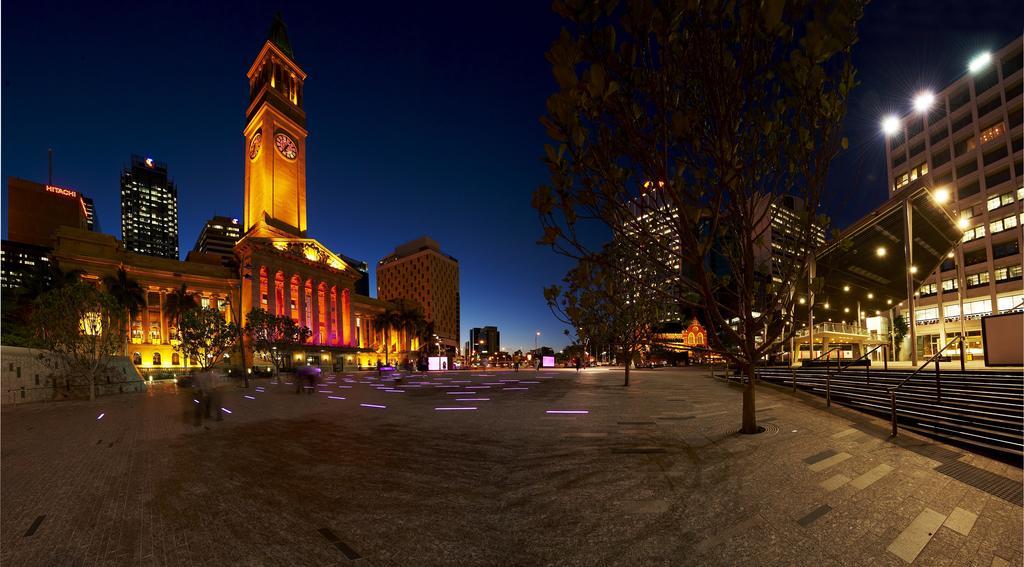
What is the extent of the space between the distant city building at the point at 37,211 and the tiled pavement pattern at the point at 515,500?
483 ft

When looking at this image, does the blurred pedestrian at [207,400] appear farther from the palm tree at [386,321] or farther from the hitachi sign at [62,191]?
the hitachi sign at [62,191]

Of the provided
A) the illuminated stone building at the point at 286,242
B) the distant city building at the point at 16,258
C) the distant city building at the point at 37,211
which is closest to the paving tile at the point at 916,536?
the illuminated stone building at the point at 286,242

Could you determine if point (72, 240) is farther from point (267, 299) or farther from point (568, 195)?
point (568, 195)

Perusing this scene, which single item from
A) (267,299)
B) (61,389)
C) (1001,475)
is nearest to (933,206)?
(1001,475)

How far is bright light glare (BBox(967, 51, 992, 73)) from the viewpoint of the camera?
51.2 meters

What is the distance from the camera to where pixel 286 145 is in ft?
321

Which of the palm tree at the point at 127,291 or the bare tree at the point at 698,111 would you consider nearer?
the bare tree at the point at 698,111

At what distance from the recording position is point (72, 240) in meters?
67.9

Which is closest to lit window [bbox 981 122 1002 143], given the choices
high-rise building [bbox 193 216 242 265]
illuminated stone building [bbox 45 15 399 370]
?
illuminated stone building [bbox 45 15 399 370]

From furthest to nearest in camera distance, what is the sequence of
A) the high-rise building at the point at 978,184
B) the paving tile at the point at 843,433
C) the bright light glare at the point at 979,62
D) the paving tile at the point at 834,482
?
the bright light glare at the point at 979,62, the high-rise building at the point at 978,184, the paving tile at the point at 843,433, the paving tile at the point at 834,482

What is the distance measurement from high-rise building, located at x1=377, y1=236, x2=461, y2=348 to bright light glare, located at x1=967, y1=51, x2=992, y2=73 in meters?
137

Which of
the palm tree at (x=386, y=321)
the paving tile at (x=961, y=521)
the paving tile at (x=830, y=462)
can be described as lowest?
the paving tile at (x=830, y=462)

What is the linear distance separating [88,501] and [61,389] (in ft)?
102

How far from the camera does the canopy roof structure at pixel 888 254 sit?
28.8 meters
